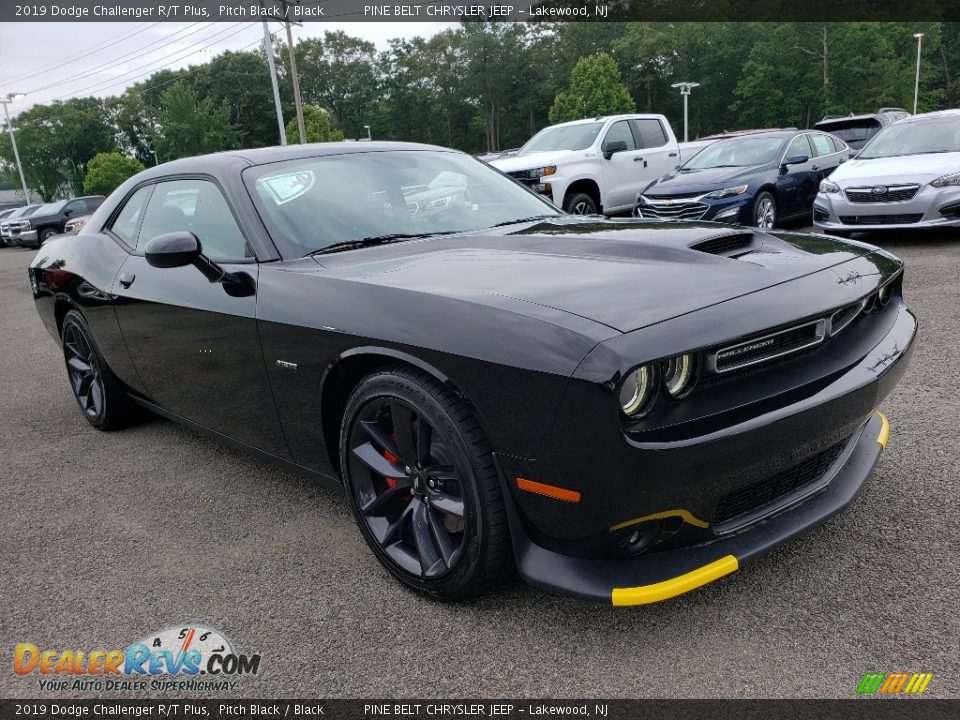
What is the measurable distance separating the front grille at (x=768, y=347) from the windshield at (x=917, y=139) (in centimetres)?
786

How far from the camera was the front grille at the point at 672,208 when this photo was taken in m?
8.95

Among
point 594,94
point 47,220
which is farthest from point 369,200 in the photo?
point 594,94

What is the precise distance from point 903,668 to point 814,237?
156cm

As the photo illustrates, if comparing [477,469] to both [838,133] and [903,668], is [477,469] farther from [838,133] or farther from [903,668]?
[838,133]

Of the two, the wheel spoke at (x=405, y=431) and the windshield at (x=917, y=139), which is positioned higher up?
the windshield at (x=917, y=139)

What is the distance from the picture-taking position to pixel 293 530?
9.56ft

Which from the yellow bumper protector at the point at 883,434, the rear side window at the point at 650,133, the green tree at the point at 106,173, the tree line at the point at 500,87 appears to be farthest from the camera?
the tree line at the point at 500,87

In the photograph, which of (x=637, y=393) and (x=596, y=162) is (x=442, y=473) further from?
(x=596, y=162)

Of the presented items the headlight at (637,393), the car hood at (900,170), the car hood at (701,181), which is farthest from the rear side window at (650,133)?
the headlight at (637,393)

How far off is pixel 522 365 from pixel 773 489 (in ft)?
2.72

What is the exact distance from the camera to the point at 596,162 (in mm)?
10500

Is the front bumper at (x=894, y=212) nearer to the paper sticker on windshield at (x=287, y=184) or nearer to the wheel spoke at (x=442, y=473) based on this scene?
the paper sticker on windshield at (x=287, y=184)

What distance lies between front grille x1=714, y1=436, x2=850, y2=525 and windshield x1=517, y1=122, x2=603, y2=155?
8.87 meters

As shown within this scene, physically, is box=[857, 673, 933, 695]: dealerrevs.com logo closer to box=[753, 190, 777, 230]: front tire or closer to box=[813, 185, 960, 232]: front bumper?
box=[813, 185, 960, 232]: front bumper
